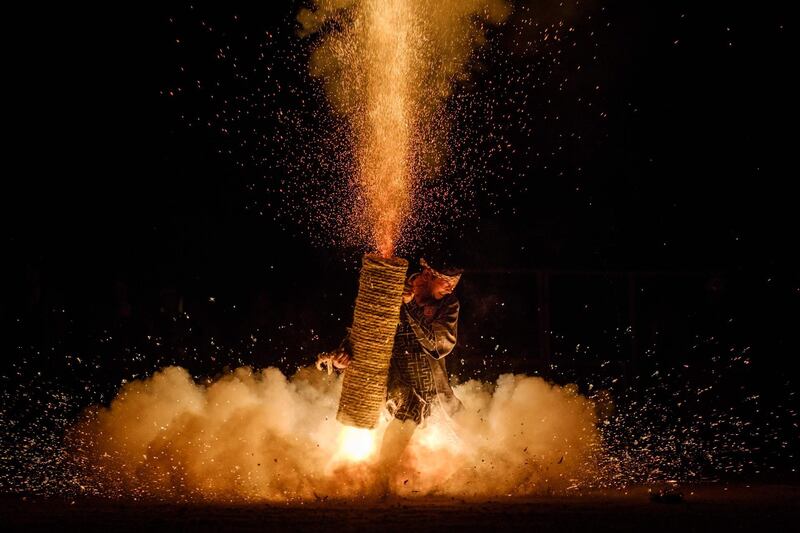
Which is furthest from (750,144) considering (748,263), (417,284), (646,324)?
(417,284)

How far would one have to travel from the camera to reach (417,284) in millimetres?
6289

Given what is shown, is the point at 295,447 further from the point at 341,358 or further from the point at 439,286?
the point at 439,286

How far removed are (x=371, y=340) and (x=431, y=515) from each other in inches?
50.4

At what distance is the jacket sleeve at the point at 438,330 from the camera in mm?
6074

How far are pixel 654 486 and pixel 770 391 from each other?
14.7 feet

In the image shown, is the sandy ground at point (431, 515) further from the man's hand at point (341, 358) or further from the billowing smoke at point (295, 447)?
the man's hand at point (341, 358)

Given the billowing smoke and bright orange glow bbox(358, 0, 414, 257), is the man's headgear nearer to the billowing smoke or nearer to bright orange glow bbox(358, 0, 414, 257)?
bright orange glow bbox(358, 0, 414, 257)

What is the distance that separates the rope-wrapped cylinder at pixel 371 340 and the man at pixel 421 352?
25 cm

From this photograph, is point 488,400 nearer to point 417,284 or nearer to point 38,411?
point 417,284

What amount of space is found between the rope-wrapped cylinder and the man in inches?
9.7

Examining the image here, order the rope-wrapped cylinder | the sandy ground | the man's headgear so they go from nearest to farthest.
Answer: the sandy ground < the rope-wrapped cylinder < the man's headgear

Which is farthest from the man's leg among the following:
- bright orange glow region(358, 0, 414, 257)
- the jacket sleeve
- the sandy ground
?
bright orange glow region(358, 0, 414, 257)

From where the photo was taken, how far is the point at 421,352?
616 cm

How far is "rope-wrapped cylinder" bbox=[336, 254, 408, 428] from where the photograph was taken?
572 cm
